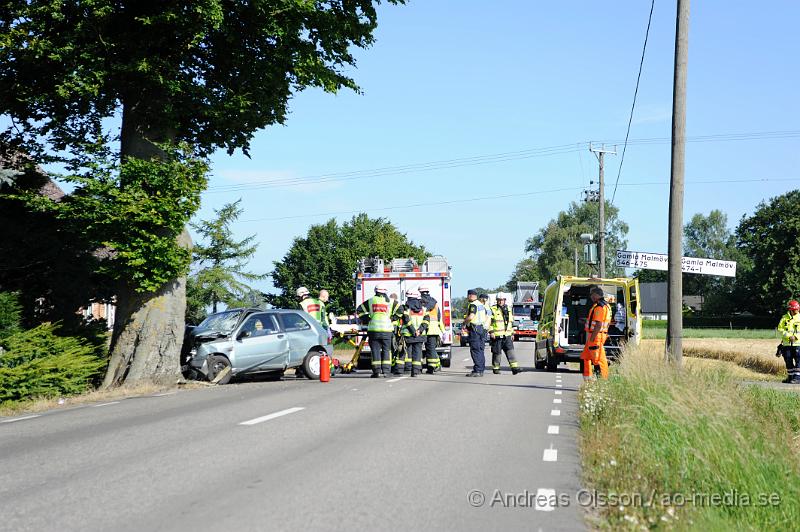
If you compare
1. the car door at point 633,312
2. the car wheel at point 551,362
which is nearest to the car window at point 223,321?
the car wheel at point 551,362

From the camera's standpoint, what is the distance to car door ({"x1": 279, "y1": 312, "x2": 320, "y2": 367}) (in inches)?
725

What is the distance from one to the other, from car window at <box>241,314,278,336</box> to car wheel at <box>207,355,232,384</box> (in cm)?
73

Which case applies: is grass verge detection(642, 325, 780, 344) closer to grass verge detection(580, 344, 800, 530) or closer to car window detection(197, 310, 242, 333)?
car window detection(197, 310, 242, 333)

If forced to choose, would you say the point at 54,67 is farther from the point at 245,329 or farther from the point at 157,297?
the point at 245,329

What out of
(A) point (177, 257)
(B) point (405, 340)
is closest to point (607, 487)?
(A) point (177, 257)

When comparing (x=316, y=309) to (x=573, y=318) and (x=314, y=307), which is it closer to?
(x=314, y=307)

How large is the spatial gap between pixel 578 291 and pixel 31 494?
18.0 m

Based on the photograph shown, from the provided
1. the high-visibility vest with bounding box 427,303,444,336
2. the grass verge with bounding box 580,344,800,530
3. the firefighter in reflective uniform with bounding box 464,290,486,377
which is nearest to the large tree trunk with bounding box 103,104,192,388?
the high-visibility vest with bounding box 427,303,444,336

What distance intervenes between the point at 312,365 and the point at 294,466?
1114cm

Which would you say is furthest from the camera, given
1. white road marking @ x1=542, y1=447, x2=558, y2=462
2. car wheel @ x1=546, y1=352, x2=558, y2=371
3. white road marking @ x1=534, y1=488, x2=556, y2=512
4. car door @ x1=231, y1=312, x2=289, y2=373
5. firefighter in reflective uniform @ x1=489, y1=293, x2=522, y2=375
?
car wheel @ x1=546, y1=352, x2=558, y2=371

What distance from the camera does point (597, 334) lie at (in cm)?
1527

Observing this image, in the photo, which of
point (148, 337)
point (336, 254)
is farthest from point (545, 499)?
point (336, 254)

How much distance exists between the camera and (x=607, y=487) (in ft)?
21.7

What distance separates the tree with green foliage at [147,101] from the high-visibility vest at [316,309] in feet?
11.4
